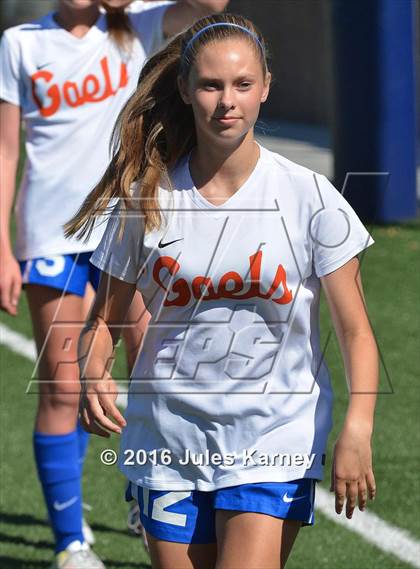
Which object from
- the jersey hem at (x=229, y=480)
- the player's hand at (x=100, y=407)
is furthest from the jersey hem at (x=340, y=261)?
the player's hand at (x=100, y=407)

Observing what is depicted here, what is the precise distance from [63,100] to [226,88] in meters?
1.71

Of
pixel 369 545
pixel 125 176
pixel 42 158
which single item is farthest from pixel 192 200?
pixel 369 545

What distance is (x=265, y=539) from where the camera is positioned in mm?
3150

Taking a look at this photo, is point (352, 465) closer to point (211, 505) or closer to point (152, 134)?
point (211, 505)

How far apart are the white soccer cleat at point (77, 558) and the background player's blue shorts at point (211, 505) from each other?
1.52m

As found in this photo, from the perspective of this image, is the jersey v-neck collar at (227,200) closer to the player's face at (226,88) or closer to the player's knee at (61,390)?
the player's face at (226,88)

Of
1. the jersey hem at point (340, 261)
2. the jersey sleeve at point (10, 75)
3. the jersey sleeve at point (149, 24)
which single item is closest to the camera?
the jersey hem at point (340, 261)

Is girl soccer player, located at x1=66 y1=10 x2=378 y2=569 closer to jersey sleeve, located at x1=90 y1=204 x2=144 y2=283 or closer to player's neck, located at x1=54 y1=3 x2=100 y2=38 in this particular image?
jersey sleeve, located at x1=90 y1=204 x2=144 y2=283

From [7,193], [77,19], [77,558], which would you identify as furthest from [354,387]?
[77,19]

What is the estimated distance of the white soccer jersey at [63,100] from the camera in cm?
471

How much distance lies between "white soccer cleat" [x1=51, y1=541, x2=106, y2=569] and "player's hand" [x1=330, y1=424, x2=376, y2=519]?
191 centimetres

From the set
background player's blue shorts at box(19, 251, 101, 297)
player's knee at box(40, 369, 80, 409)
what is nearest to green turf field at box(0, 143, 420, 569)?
player's knee at box(40, 369, 80, 409)

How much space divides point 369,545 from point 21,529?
1373 mm

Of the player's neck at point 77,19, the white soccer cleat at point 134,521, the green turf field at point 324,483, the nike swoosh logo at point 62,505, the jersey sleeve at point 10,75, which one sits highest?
the player's neck at point 77,19
